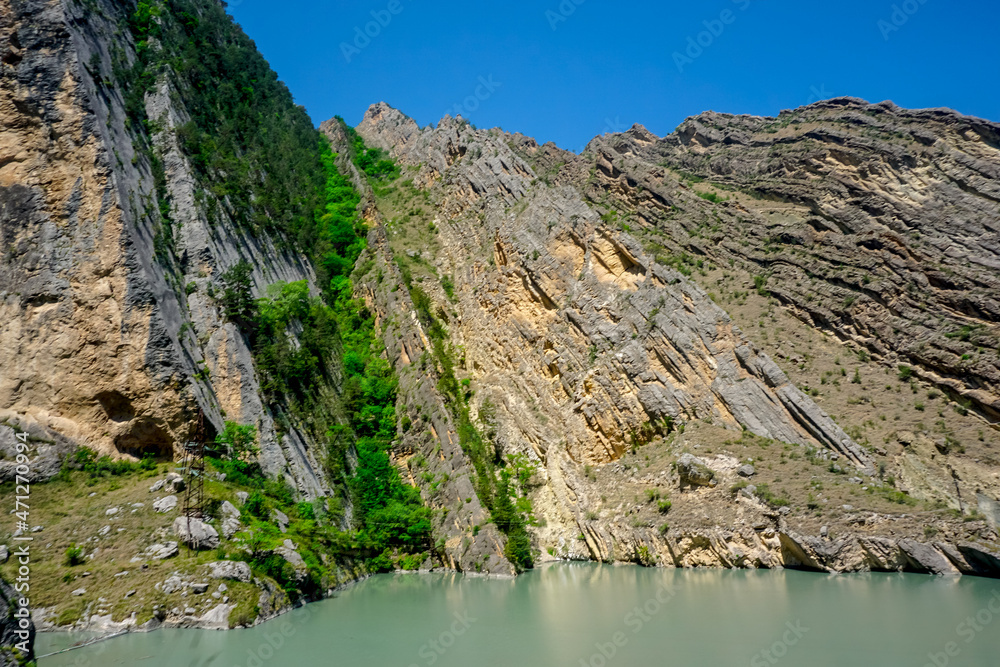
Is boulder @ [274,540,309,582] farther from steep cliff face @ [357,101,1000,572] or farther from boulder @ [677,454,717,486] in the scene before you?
boulder @ [677,454,717,486]

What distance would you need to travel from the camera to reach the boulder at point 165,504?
1850 cm

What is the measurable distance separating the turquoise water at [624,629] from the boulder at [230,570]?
59.4 inches

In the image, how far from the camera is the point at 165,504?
18.6 m

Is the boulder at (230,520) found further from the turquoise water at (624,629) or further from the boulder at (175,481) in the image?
the turquoise water at (624,629)

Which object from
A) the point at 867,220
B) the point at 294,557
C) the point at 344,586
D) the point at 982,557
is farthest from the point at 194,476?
the point at 867,220

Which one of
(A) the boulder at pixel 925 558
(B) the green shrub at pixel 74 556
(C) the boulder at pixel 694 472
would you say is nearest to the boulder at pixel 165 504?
(B) the green shrub at pixel 74 556

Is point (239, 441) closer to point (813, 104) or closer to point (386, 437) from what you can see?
point (386, 437)

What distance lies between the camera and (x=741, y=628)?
15992 millimetres

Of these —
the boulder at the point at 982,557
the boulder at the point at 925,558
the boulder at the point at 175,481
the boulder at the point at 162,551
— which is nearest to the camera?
the boulder at the point at 162,551

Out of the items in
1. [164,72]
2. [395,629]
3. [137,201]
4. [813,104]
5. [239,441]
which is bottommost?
[395,629]

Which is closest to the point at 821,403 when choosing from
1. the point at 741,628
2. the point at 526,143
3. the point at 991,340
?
the point at 991,340

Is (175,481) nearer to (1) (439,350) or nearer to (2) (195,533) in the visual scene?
(2) (195,533)

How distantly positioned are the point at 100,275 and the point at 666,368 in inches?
987

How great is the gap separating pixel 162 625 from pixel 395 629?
5.58 meters
